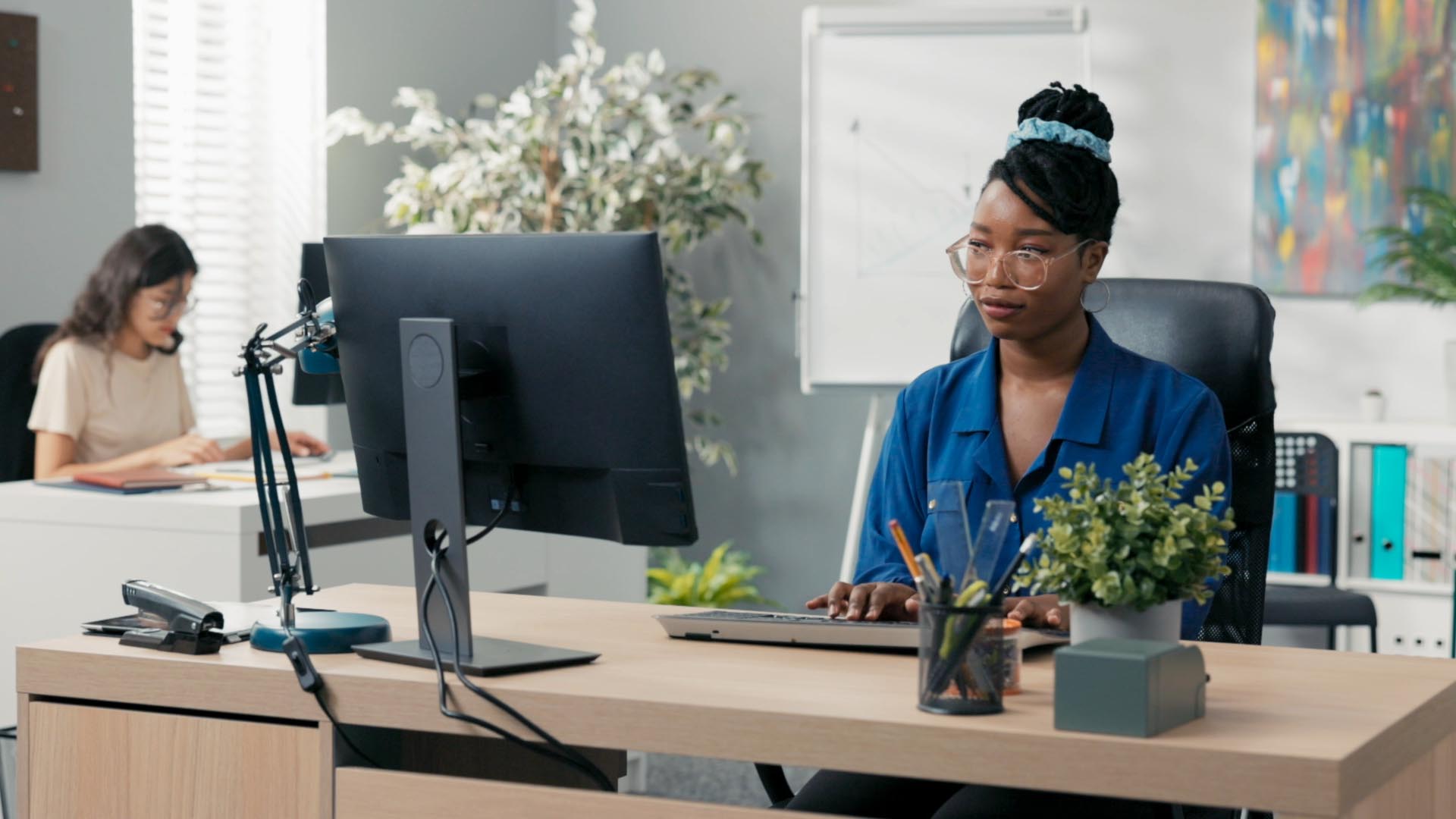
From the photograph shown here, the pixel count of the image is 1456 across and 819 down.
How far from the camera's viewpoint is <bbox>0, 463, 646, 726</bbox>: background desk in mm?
2836

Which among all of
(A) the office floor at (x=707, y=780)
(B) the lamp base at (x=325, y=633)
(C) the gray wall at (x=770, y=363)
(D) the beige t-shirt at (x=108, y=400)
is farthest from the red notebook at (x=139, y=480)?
(C) the gray wall at (x=770, y=363)

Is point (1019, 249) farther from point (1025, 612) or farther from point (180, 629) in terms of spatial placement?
point (180, 629)

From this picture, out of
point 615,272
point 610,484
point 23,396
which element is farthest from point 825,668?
point 23,396

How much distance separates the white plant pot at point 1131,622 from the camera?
1.42 m

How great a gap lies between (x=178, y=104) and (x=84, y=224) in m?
0.54

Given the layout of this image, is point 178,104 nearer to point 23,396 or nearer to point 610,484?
point 23,396

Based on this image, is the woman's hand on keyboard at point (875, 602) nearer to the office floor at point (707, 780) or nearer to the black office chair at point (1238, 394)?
the black office chair at point (1238, 394)

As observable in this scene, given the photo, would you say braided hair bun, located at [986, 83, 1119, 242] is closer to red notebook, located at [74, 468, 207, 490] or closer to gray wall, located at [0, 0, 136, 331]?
red notebook, located at [74, 468, 207, 490]

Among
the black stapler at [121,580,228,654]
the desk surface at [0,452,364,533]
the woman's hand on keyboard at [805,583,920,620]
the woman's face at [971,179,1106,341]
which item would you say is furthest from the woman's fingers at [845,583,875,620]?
the desk surface at [0,452,364,533]

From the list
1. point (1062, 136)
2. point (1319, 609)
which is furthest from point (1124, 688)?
point (1319, 609)

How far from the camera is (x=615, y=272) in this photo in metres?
1.49

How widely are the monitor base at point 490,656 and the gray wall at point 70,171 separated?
2550 mm

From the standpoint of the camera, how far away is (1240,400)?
2.04 meters

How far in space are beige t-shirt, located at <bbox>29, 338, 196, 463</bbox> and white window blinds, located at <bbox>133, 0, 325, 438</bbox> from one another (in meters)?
0.63
